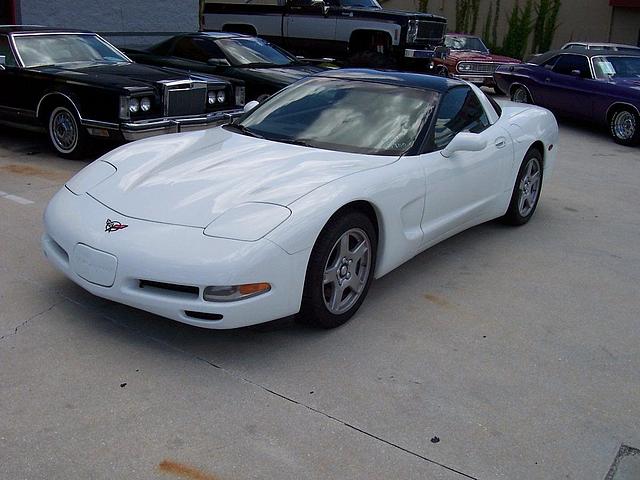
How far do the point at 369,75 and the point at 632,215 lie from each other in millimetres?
3153

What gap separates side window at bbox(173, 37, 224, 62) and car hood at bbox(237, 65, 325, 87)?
64 cm

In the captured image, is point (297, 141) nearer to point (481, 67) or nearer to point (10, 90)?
point (10, 90)

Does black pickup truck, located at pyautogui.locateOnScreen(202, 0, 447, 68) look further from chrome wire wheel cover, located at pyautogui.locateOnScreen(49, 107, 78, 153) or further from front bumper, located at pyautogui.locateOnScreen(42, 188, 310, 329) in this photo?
front bumper, located at pyautogui.locateOnScreen(42, 188, 310, 329)

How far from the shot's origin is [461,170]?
503 centimetres

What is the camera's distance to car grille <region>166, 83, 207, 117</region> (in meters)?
7.96

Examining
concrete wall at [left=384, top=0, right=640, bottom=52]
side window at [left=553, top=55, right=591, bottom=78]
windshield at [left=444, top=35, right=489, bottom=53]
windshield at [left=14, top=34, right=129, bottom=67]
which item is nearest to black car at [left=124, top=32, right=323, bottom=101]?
windshield at [left=14, top=34, right=129, bottom=67]

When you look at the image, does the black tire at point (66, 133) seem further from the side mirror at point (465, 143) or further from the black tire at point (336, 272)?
the black tire at point (336, 272)

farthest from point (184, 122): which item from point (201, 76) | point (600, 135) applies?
point (600, 135)

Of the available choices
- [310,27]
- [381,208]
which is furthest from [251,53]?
[381,208]

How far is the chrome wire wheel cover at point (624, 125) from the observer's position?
36.4 feet

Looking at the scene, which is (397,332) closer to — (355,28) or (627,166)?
(627,166)

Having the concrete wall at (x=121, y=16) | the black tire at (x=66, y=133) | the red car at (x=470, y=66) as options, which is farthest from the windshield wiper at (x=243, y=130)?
the red car at (x=470, y=66)

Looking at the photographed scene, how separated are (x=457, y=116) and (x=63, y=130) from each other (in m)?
4.66

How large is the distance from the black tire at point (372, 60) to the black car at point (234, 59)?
3713 mm
